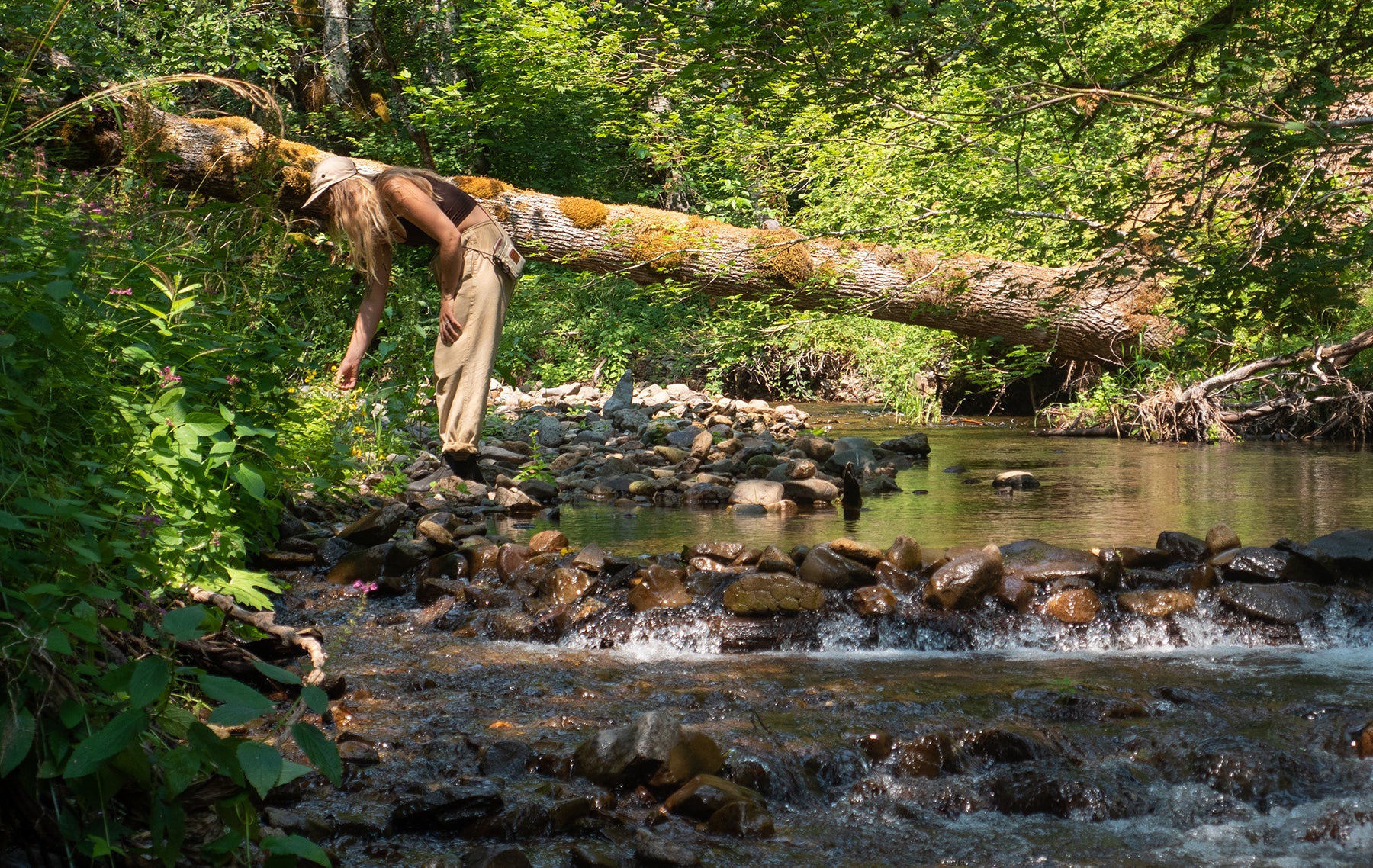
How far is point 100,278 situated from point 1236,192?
259 inches

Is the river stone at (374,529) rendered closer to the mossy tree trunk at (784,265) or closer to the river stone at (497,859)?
the river stone at (497,859)

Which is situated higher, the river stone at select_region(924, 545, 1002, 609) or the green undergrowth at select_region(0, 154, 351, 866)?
the green undergrowth at select_region(0, 154, 351, 866)

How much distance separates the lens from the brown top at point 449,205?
6078 millimetres

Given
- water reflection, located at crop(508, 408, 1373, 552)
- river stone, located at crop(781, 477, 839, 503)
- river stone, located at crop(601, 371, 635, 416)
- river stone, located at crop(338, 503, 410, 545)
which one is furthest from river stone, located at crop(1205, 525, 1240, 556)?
river stone, located at crop(601, 371, 635, 416)

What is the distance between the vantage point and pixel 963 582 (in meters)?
4.79

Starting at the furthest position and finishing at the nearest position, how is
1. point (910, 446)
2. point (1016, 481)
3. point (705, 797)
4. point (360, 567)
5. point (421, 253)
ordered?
point (421, 253) < point (910, 446) < point (1016, 481) < point (360, 567) < point (705, 797)

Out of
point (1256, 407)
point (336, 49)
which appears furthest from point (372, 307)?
point (336, 49)

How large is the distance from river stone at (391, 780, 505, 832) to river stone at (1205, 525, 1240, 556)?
4.02 metres

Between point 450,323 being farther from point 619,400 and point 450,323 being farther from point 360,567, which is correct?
point 619,400

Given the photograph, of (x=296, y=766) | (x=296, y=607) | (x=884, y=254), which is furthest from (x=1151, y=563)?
(x=884, y=254)

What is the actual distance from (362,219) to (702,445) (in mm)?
4287

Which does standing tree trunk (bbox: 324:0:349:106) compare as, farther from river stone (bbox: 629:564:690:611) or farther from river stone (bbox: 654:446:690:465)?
river stone (bbox: 629:564:690:611)

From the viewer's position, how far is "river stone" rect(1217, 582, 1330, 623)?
4707 mm

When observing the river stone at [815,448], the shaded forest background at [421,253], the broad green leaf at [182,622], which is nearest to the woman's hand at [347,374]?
the shaded forest background at [421,253]
